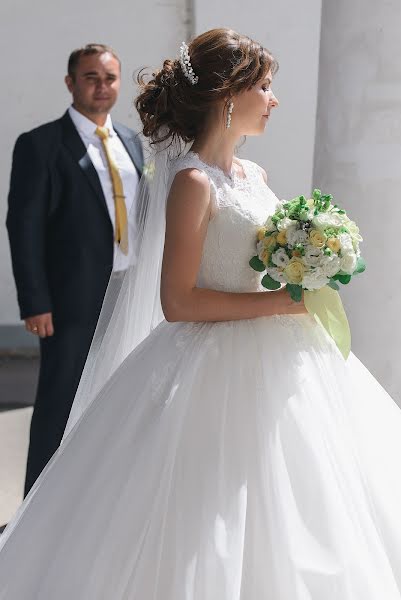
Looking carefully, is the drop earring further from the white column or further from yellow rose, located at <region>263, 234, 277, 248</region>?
the white column

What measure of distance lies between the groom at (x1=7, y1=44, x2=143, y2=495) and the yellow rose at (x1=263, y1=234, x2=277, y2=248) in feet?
5.56

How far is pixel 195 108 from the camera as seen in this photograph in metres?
2.75

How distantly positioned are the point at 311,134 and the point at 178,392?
455 centimetres

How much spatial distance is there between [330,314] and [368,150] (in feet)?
4.28

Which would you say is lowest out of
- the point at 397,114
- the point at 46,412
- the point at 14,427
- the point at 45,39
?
the point at 14,427

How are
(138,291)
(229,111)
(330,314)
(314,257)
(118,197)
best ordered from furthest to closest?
(118,197)
(138,291)
(229,111)
(330,314)
(314,257)

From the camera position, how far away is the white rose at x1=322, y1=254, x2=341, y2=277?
2498 millimetres

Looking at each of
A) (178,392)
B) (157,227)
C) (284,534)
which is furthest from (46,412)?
(284,534)

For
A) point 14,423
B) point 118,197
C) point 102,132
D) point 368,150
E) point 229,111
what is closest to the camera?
point 229,111

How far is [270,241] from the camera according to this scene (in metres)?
2.57

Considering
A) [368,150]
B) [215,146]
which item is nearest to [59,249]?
[368,150]

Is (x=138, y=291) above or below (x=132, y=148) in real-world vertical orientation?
below

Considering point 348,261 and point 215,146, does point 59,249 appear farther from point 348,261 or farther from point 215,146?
point 348,261

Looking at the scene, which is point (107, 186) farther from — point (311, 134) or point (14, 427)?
point (311, 134)
